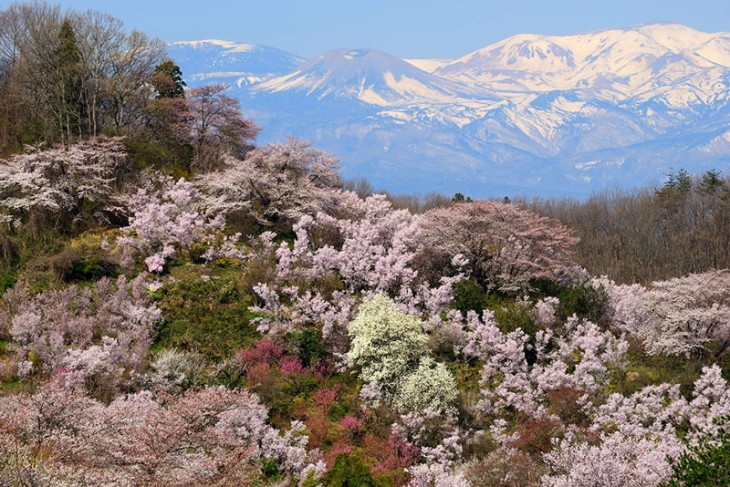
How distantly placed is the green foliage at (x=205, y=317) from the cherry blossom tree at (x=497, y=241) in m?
8.15

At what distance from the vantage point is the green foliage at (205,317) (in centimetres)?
2311

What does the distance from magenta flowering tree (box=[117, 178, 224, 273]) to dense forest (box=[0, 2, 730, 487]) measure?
0.35 ft

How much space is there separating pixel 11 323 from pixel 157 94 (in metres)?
21.3

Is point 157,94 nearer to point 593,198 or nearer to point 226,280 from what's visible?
point 226,280

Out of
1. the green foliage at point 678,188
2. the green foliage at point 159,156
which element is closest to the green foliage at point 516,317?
the green foliage at point 159,156

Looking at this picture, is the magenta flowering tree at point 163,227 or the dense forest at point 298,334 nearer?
the dense forest at point 298,334

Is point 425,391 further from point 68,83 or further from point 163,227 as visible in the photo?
point 68,83

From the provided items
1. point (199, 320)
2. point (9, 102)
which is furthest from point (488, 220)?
point (9, 102)

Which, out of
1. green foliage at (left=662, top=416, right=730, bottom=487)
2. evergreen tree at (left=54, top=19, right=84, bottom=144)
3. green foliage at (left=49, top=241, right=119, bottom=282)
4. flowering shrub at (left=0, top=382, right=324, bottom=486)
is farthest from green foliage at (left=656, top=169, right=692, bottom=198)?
flowering shrub at (left=0, top=382, right=324, bottom=486)

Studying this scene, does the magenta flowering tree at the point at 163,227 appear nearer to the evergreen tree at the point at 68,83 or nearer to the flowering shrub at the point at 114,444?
the evergreen tree at the point at 68,83

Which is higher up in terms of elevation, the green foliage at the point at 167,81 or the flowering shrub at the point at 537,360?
the green foliage at the point at 167,81

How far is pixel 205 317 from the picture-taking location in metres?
24.4

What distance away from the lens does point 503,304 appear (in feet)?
88.5

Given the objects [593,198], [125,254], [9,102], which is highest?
[9,102]
